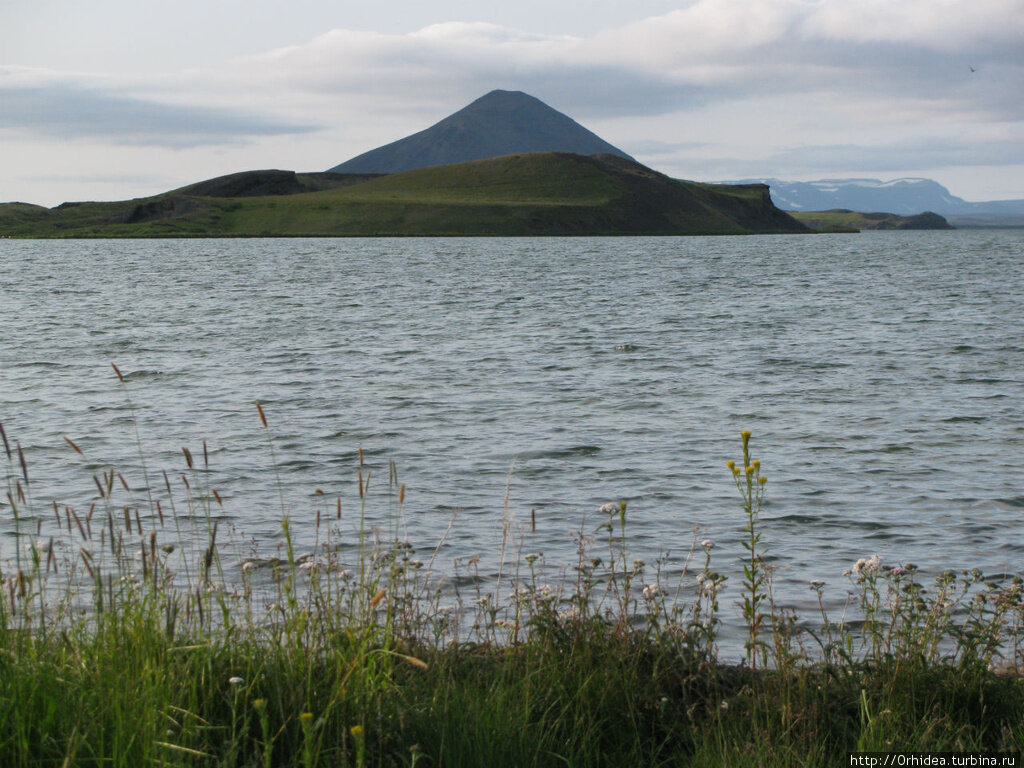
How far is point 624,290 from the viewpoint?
5962 cm

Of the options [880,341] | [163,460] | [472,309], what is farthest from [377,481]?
[472,309]

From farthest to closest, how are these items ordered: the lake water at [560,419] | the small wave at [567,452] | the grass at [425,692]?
the small wave at [567,452]
the lake water at [560,419]
the grass at [425,692]

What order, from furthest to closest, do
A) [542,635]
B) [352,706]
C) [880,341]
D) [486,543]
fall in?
[880,341], [486,543], [542,635], [352,706]

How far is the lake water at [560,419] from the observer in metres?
11.1

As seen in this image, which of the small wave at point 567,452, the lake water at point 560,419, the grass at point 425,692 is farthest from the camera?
the small wave at point 567,452

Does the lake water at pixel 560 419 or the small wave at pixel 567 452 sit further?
the small wave at pixel 567 452

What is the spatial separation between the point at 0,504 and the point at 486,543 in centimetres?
546

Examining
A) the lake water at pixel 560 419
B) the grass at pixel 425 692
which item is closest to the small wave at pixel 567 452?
the lake water at pixel 560 419

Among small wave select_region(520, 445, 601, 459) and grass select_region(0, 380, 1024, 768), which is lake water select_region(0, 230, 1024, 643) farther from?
grass select_region(0, 380, 1024, 768)

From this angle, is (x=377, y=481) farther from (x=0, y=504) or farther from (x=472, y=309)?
(x=472, y=309)

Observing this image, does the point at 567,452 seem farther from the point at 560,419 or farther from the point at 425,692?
the point at 425,692

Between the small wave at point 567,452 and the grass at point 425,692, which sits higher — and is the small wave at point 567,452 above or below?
below

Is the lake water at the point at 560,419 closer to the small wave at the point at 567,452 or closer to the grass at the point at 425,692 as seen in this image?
the small wave at the point at 567,452

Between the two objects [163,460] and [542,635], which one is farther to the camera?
[163,460]
